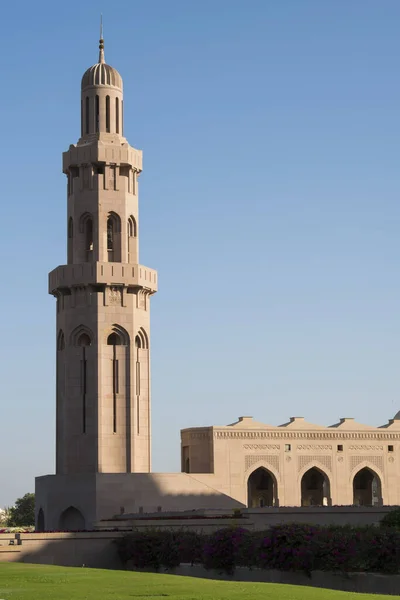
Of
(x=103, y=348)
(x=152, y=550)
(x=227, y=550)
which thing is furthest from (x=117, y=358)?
(x=227, y=550)

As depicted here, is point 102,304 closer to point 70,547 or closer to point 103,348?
point 103,348

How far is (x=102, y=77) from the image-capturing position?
60562 millimetres

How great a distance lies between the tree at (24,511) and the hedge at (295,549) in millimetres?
98099

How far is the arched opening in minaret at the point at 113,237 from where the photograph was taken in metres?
59.3

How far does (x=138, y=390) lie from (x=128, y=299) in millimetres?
4862

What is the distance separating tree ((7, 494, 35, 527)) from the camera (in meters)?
127

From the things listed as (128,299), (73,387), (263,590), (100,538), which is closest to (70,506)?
(73,387)

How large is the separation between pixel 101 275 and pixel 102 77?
11.3m

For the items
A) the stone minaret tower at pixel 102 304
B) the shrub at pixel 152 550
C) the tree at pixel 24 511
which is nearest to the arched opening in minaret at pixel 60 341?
the stone minaret tower at pixel 102 304

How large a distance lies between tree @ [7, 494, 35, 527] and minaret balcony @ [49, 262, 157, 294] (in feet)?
240

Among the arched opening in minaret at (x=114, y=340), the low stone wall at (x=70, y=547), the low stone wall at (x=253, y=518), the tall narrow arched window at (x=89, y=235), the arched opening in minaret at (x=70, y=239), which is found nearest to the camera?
the low stone wall at (x=70, y=547)

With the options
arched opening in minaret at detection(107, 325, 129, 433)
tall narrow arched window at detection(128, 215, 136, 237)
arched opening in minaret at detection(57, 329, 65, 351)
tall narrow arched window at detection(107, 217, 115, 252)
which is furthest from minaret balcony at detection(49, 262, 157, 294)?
arched opening in minaret at detection(57, 329, 65, 351)

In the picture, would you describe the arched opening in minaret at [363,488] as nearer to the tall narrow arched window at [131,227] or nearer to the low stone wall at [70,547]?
the tall narrow arched window at [131,227]

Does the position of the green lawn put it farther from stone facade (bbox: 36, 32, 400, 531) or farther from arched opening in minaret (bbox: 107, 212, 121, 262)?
arched opening in minaret (bbox: 107, 212, 121, 262)
